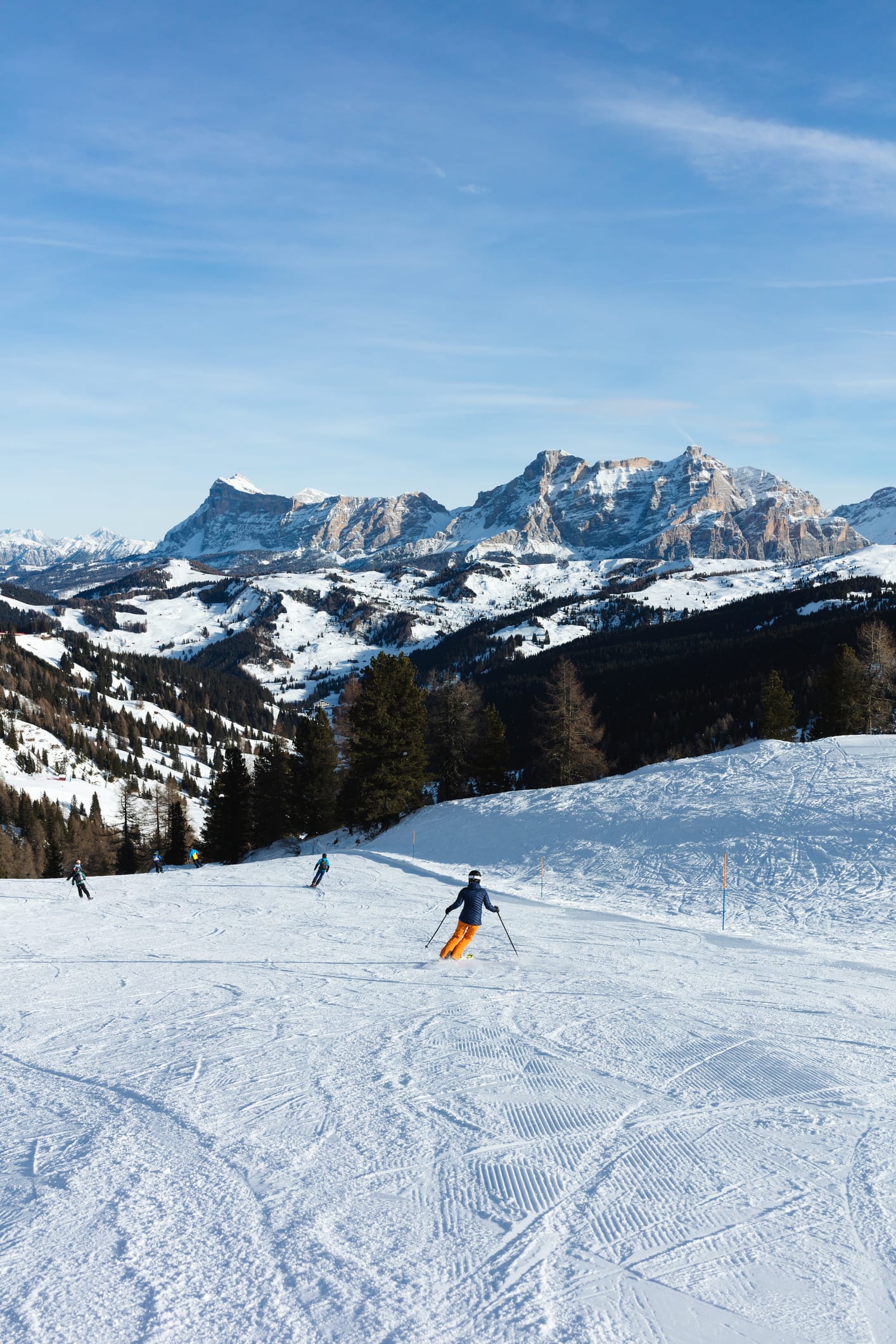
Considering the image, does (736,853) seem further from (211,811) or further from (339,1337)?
(211,811)

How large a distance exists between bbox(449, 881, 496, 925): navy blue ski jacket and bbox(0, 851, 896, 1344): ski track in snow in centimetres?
137

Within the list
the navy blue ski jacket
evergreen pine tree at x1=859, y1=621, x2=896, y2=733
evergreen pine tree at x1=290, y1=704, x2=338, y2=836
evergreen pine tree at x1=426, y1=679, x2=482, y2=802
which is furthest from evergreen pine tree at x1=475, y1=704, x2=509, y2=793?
the navy blue ski jacket

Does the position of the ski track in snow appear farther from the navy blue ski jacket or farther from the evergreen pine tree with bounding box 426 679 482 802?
the evergreen pine tree with bounding box 426 679 482 802

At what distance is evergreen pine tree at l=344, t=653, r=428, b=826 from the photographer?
45750 mm

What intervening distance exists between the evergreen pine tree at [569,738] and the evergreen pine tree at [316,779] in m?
15.4

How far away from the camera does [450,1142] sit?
664 cm

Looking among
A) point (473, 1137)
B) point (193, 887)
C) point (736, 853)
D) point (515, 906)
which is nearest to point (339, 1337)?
point (473, 1137)

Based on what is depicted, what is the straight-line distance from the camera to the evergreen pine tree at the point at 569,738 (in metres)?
53.4

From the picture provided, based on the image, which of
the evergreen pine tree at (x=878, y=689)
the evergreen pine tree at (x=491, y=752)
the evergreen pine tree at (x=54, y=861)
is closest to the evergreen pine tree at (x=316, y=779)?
the evergreen pine tree at (x=491, y=752)

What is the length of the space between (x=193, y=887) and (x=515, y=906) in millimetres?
14033

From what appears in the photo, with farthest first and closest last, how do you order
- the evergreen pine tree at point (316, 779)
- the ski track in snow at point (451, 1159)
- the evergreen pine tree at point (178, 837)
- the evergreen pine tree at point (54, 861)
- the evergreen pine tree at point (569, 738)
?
1. the evergreen pine tree at point (54, 861)
2. the evergreen pine tree at point (178, 837)
3. the evergreen pine tree at point (569, 738)
4. the evergreen pine tree at point (316, 779)
5. the ski track in snow at point (451, 1159)

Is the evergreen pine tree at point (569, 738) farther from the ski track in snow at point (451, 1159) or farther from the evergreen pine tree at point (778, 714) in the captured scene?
the ski track in snow at point (451, 1159)

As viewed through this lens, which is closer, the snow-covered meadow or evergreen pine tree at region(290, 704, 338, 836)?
the snow-covered meadow

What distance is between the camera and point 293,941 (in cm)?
1788
